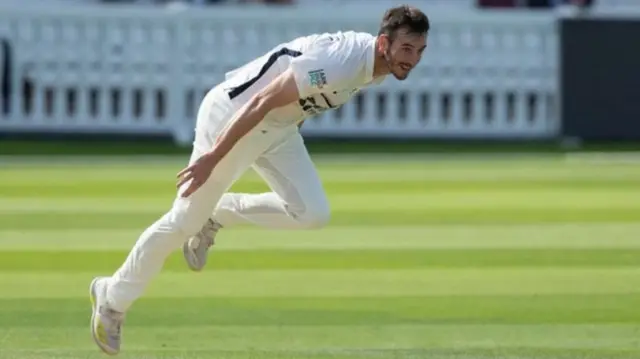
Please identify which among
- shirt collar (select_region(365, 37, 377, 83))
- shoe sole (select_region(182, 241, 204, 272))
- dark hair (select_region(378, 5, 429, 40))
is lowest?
shoe sole (select_region(182, 241, 204, 272))

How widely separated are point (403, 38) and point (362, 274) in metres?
3.18

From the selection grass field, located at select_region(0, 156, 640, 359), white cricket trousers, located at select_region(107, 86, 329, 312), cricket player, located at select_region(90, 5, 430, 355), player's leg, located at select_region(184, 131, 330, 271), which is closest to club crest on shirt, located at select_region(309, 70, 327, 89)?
cricket player, located at select_region(90, 5, 430, 355)

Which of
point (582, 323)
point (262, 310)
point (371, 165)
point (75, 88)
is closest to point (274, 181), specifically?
point (262, 310)

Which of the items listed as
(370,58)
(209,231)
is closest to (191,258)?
(209,231)

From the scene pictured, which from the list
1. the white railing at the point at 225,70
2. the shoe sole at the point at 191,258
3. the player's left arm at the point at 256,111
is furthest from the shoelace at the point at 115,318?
the white railing at the point at 225,70

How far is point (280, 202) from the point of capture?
901 centimetres

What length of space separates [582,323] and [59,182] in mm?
8141

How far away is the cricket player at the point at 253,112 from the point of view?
790 centimetres

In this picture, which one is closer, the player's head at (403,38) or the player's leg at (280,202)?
the player's head at (403,38)

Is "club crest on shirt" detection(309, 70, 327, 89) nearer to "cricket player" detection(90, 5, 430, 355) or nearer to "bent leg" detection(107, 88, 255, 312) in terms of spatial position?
"cricket player" detection(90, 5, 430, 355)

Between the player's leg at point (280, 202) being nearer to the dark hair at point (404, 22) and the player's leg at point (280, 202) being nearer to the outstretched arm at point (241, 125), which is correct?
the outstretched arm at point (241, 125)

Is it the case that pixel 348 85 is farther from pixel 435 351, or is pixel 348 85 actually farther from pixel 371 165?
pixel 371 165

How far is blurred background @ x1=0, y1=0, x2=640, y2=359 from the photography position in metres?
9.05

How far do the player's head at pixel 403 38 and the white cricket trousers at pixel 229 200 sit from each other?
0.72 metres
